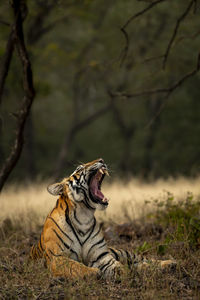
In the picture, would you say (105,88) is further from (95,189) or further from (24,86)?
(95,189)

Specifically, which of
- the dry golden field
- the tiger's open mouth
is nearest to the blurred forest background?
the dry golden field

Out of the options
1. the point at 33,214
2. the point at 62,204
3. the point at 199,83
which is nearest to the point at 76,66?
the point at 199,83

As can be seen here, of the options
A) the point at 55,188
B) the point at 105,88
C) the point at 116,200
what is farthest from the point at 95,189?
the point at 105,88

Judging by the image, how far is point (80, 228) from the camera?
4418 mm

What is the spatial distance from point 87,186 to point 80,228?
41 centimetres

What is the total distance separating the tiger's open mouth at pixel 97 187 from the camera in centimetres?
444

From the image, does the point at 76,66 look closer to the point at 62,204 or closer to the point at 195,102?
the point at 195,102

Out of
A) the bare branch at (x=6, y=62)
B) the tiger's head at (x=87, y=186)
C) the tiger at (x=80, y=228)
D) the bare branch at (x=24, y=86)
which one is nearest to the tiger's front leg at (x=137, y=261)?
the tiger at (x=80, y=228)

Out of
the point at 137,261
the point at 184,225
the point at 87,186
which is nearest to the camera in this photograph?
the point at 87,186

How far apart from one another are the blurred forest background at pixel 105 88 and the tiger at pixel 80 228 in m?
9.35

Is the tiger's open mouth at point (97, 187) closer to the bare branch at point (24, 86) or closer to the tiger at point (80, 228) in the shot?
the tiger at point (80, 228)

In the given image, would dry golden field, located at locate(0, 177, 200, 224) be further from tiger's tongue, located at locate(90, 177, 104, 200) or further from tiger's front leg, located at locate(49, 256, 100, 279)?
tiger's front leg, located at locate(49, 256, 100, 279)

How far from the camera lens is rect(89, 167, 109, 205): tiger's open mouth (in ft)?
14.6

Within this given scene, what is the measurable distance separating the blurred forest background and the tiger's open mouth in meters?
9.28
